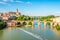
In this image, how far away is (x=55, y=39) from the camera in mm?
8781

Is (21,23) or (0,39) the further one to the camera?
(21,23)

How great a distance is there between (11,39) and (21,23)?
416 inches

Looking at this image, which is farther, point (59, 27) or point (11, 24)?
point (11, 24)

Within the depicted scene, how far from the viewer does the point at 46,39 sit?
862 cm

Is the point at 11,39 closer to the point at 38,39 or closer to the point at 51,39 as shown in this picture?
the point at 38,39

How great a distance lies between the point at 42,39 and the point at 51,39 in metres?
0.46

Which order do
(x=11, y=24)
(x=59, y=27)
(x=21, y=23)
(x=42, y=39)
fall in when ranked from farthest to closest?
(x=21, y=23) < (x=11, y=24) < (x=59, y=27) < (x=42, y=39)

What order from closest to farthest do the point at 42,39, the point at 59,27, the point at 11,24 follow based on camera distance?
1. the point at 42,39
2. the point at 59,27
3. the point at 11,24

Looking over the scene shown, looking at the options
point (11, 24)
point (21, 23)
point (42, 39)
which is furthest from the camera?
point (21, 23)

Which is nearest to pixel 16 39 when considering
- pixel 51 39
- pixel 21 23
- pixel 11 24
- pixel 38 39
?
pixel 38 39

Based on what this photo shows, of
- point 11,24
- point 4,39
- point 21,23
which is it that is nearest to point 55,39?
point 4,39

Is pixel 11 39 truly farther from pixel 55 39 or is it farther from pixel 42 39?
pixel 55 39

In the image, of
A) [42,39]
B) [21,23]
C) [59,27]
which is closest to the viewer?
[42,39]

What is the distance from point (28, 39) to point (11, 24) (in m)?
9.45
